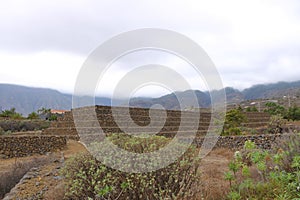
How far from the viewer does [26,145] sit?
503 inches

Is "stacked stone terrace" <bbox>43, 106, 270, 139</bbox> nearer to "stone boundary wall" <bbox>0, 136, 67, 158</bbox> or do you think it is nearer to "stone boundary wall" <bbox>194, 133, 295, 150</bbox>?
"stone boundary wall" <bbox>0, 136, 67, 158</bbox>

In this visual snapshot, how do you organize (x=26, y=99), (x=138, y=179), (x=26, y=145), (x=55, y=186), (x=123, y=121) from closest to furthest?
(x=138, y=179) < (x=55, y=186) < (x=26, y=145) < (x=123, y=121) < (x=26, y=99)

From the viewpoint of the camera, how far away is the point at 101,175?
312 centimetres

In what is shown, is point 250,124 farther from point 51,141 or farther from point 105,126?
point 51,141

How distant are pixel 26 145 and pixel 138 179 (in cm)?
1145

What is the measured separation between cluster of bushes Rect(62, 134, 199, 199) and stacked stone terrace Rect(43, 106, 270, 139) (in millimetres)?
10478

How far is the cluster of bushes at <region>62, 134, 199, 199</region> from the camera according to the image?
2909 mm

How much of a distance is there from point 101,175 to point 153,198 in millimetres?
656

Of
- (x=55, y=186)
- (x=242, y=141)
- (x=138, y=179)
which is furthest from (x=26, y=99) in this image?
(x=138, y=179)

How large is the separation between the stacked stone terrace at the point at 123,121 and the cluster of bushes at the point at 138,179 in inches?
413

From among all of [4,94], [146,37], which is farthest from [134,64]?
[4,94]

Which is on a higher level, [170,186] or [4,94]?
[4,94]

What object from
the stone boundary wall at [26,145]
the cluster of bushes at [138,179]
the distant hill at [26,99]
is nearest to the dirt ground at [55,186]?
the cluster of bushes at [138,179]

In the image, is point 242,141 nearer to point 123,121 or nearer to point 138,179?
point 123,121
